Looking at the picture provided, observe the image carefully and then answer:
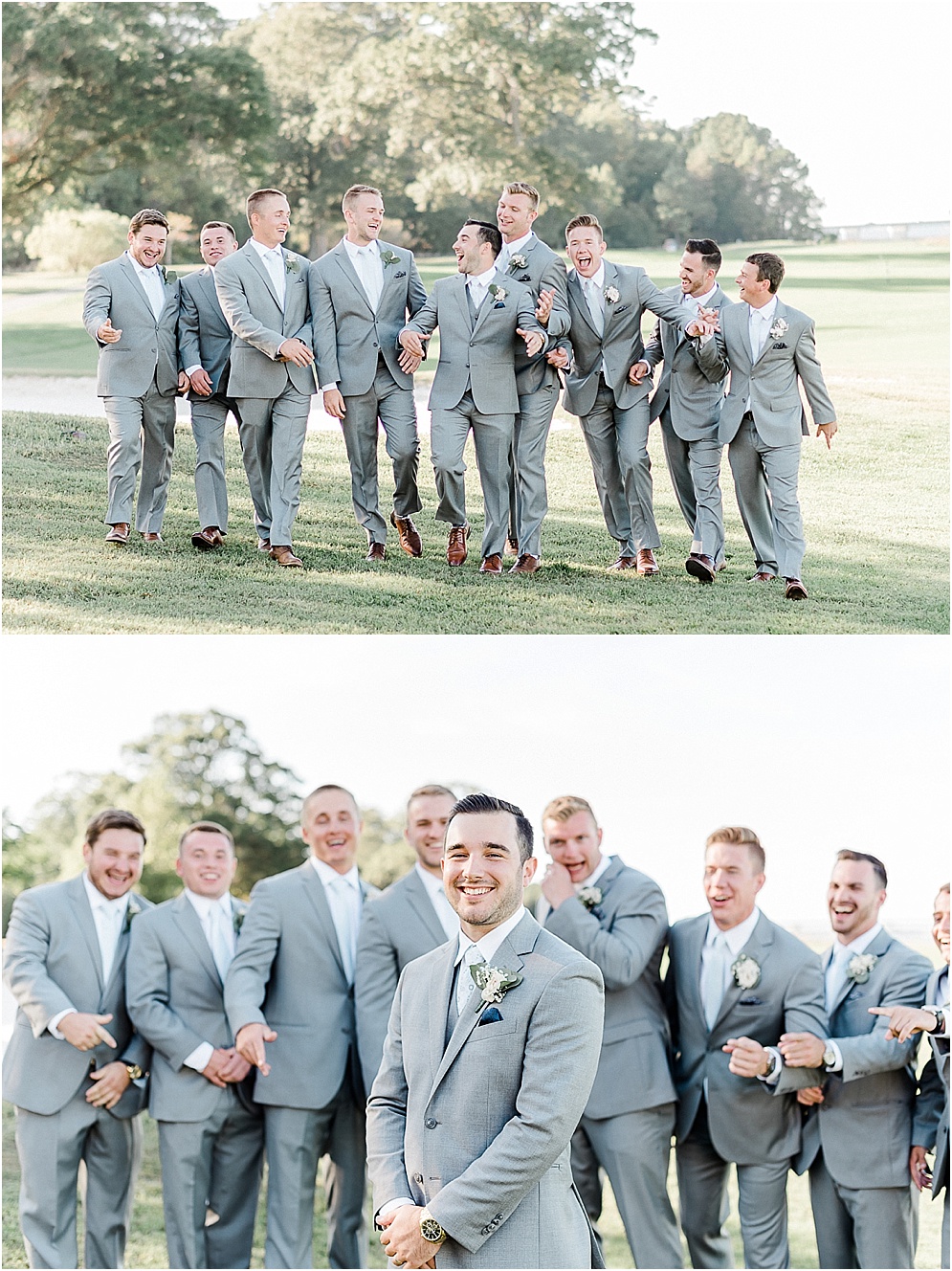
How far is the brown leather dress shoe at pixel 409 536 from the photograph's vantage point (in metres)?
9.11

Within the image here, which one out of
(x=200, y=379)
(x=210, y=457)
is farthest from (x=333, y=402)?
(x=210, y=457)

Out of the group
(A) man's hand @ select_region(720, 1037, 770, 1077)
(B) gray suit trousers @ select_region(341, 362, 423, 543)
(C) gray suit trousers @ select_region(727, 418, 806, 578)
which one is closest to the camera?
(A) man's hand @ select_region(720, 1037, 770, 1077)

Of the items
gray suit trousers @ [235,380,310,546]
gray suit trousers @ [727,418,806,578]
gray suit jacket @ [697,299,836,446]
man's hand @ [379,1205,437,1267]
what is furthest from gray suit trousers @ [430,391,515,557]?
man's hand @ [379,1205,437,1267]

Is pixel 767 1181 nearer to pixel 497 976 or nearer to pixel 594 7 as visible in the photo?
pixel 497 976

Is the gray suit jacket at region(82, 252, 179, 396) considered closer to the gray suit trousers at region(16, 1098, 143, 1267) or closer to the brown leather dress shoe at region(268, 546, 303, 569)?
the brown leather dress shoe at region(268, 546, 303, 569)

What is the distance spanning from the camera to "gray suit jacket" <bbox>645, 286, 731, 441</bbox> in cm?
867

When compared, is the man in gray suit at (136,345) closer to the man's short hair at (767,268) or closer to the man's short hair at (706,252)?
the man's short hair at (706,252)

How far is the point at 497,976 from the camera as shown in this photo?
3930 millimetres

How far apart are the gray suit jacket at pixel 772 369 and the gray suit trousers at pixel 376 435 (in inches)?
72.8

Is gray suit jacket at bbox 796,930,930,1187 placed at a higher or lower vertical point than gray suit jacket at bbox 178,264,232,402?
lower

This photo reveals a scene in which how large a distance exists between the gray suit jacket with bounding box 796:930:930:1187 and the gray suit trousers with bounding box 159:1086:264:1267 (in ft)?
8.21

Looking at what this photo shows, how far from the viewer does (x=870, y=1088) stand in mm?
6039

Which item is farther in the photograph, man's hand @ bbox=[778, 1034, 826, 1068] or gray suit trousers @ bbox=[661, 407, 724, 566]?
gray suit trousers @ bbox=[661, 407, 724, 566]

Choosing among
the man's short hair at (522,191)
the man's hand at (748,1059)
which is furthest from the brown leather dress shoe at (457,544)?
the man's hand at (748,1059)
